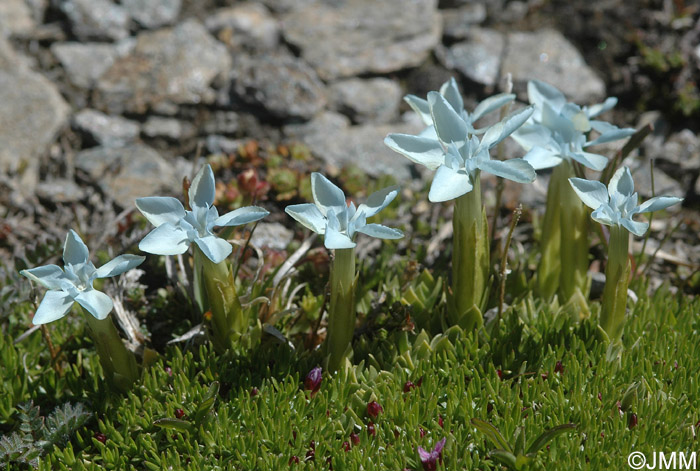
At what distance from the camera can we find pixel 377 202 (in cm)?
241

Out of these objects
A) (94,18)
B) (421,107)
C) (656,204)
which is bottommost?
(94,18)

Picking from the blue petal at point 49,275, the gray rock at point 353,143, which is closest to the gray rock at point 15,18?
the gray rock at point 353,143

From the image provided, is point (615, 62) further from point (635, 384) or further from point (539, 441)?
point (539, 441)

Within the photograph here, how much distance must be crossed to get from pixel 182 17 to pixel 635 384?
12.4ft

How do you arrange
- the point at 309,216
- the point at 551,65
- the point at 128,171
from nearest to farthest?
the point at 309,216
the point at 128,171
the point at 551,65

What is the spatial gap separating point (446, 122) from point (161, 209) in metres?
1.01

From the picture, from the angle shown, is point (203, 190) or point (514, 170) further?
point (203, 190)

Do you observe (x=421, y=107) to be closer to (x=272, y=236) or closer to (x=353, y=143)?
(x=272, y=236)

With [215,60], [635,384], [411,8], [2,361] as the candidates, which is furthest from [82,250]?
[411,8]

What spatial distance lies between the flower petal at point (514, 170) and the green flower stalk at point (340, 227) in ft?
1.08

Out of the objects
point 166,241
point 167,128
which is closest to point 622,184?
point 166,241

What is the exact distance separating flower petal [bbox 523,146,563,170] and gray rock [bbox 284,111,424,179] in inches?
64.8

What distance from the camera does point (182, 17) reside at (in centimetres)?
483

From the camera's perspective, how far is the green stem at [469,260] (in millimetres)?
2533
